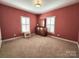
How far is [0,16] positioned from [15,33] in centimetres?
171

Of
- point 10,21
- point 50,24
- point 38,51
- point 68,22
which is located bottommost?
point 38,51

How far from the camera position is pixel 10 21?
4684 mm

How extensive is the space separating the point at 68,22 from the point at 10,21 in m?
4.18

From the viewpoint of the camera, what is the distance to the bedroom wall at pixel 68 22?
3998 millimetres

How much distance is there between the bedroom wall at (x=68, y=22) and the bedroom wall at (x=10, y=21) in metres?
3.20

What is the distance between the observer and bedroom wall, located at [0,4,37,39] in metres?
4.21

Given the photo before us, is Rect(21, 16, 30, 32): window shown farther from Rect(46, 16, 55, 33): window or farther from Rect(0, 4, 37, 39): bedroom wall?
Rect(46, 16, 55, 33): window

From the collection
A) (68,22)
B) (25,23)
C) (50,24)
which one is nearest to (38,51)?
(68,22)

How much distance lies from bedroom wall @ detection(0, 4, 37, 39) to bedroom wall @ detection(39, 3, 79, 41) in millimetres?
3198

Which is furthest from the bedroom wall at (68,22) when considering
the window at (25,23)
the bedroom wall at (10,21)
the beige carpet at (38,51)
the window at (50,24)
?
the bedroom wall at (10,21)

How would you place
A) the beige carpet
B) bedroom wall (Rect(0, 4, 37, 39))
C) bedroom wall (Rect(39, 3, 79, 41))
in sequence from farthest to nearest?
bedroom wall (Rect(0, 4, 37, 39)) → bedroom wall (Rect(39, 3, 79, 41)) → the beige carpet

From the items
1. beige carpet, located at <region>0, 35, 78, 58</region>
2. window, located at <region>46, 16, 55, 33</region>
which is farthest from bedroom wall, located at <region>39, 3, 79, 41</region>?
beige carpet, located at <region>0, 35, 78, 58</region>

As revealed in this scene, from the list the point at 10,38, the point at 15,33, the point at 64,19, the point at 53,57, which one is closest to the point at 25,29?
the point at 15,33

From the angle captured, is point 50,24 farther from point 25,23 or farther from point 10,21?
point 10,21
